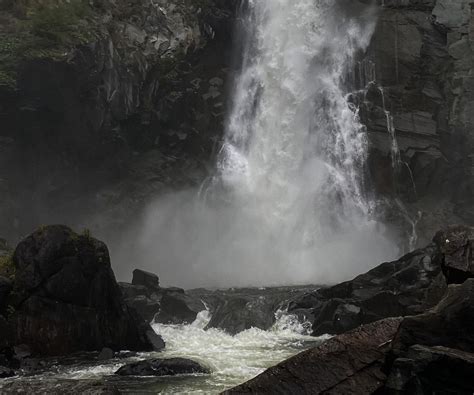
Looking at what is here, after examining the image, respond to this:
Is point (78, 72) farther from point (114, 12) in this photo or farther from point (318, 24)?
point (318, 24)

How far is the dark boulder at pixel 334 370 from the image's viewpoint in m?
9.62

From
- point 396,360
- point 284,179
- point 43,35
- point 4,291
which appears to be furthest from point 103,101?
point 396,360

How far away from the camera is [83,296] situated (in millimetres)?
20453

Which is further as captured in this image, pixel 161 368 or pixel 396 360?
pixel 161 368

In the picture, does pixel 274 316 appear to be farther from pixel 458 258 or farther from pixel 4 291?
pixel 458 258

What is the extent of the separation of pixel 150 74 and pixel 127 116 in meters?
4.02

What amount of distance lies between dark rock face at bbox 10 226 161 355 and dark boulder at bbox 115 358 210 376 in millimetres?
3967

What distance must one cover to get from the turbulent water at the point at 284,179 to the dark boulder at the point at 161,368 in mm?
19759

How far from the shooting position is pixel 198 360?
1848 cm

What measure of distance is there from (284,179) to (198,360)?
79.0 ft

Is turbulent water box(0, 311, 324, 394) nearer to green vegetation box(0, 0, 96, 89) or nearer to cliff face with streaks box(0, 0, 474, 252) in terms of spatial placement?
cliff face with streaks box(0, 0, 474, 252)

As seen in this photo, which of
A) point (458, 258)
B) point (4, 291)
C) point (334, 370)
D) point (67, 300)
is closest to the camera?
point (334, 370)

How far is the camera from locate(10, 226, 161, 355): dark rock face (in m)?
19.0

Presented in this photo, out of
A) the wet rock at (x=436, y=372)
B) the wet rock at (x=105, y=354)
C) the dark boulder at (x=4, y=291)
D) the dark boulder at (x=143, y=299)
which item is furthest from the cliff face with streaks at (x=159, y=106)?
the wet rock at (x=436, y=372)
